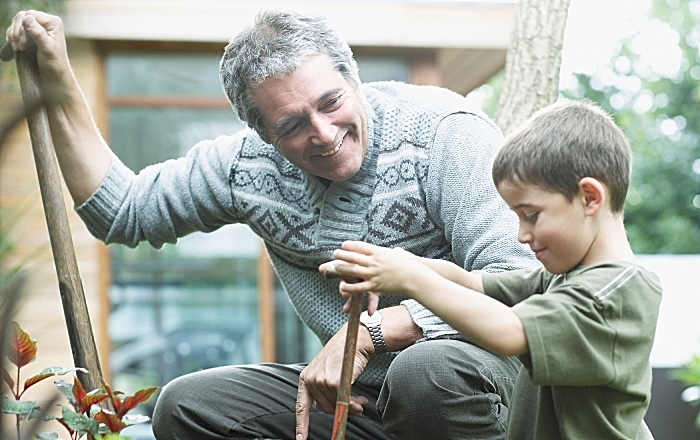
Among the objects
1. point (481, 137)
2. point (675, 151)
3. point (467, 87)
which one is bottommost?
point (675, 151)

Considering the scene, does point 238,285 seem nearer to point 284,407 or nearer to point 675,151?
point 284,407

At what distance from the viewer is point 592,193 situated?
1675 millimetres

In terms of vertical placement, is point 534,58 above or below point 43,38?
below

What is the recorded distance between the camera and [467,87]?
25.6ft

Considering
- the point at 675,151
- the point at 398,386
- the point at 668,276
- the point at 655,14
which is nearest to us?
the point at 398,386

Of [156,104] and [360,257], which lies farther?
[156,104]

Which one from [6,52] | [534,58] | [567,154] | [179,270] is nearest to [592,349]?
[567,154]

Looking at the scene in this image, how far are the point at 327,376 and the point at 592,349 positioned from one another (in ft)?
2.17

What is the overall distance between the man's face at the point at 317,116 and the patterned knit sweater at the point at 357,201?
11 centimetres

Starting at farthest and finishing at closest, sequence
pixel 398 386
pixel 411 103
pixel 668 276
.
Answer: pixel 668 276
pixel 411 103
pixel 398 386

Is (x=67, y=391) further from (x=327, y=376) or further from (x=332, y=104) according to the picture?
(x=332, y=104)

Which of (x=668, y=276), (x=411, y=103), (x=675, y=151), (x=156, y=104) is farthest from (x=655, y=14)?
(x=411, y=103)

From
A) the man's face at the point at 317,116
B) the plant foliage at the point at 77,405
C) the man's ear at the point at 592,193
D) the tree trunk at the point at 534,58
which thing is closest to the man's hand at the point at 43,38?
the man's face at the point at 317,116

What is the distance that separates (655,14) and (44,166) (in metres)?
22.9
